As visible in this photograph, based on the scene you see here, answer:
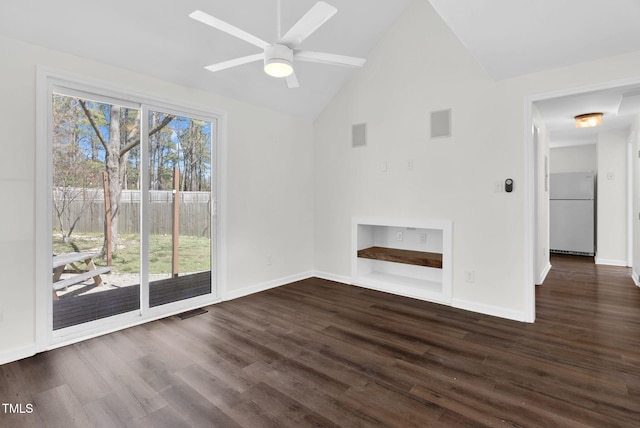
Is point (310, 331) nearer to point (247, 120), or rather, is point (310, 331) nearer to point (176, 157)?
point (176, 157)

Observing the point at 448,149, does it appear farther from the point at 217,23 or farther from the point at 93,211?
the point at 93,211

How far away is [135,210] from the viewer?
3271 mm

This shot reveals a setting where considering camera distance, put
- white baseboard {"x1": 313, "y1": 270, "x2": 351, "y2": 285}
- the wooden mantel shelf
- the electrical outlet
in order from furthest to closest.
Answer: white baseboard {"x1": 313, "y1": 270, "x2": 351, "y2": 285} < the wooden mantel shelf < the electrical outlet

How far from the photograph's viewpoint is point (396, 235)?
4672 millimetres

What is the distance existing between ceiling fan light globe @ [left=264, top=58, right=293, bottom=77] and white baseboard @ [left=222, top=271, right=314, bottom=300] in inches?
106

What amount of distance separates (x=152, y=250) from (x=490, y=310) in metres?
3.62

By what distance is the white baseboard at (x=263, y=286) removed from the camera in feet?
13.2

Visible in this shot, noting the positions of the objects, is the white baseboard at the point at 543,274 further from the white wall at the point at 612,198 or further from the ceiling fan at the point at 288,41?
the ceiling fan at the point at 288,41

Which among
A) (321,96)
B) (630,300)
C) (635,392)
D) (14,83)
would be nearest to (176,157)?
(14,83)

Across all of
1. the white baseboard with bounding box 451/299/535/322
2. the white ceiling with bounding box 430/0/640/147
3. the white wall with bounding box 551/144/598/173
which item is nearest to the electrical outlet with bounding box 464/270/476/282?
the white baseboard with bounding box 451/299/535/322

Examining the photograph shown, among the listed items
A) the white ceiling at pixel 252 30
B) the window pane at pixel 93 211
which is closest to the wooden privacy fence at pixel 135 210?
the window pane at pixel 93 211

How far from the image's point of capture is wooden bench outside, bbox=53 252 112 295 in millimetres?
2836

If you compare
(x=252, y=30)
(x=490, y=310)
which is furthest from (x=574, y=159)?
(x=252, y=30)

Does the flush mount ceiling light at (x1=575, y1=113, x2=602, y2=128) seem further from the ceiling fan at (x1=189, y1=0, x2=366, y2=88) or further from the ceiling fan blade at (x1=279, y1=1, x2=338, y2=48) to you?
the ceiling fan blade at (x1=279, y1=1, x2=338, y2=48)
